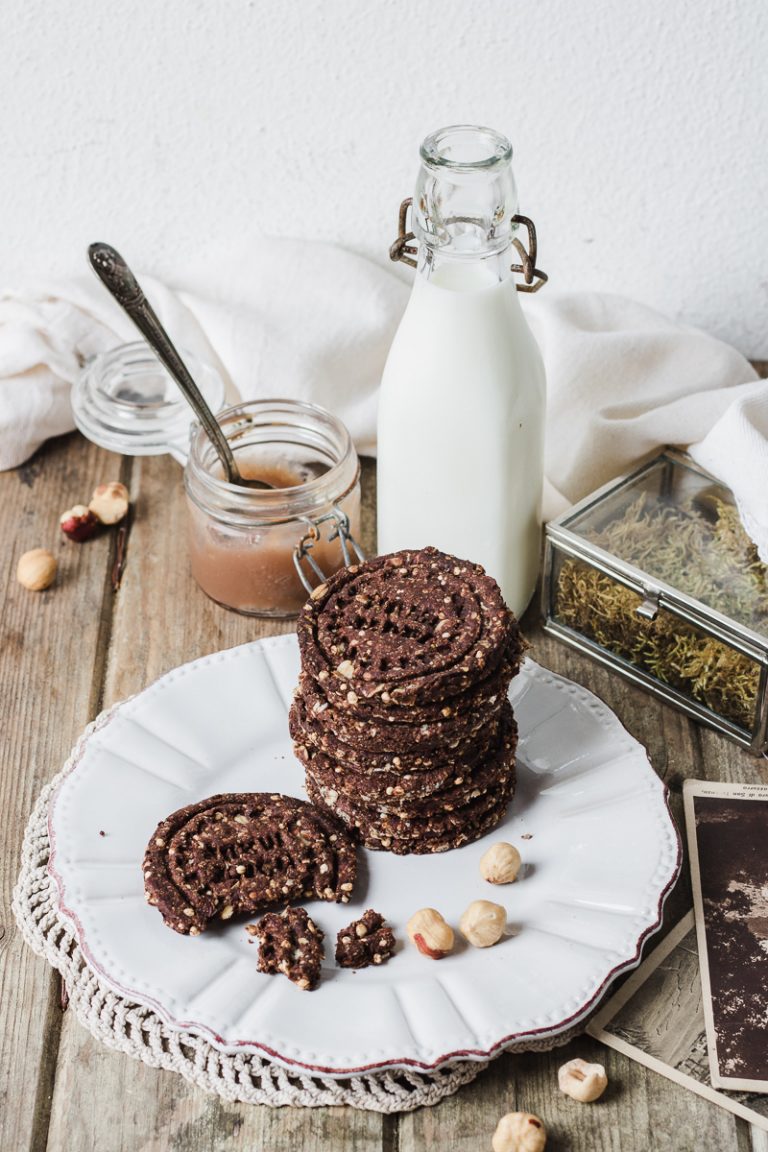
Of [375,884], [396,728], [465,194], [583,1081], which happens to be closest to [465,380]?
[465,194]

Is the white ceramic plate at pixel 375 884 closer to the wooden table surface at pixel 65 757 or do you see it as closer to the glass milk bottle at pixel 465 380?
the wooden table surface at pixel 65 757

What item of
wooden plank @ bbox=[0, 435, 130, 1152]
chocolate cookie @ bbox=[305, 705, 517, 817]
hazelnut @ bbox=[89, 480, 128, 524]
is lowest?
wooden plank @ bbox=[0, 435, 130, 1152]

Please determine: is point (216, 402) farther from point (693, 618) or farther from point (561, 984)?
point (561, 984)

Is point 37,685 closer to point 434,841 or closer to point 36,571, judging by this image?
point 36,571

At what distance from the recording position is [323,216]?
6.39 feet

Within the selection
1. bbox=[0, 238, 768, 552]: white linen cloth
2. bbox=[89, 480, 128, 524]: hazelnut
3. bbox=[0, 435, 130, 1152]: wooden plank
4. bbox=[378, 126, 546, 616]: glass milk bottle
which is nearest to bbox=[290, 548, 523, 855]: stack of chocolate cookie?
bbox=[378, 126, 546, 616]: glass milk bottle

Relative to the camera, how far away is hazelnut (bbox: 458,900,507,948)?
1.18 m

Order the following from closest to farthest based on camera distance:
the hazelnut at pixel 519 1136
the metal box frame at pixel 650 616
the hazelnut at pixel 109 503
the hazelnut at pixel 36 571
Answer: the hazelnut at pixel 519 1136 → the metal box frame at pixel 650 616 → the hazelnut at pixel 36 571 → the hazelnut at pixel 109 503

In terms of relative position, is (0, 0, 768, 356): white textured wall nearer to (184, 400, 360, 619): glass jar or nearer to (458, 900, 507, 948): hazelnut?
(184, 400, 360, 619): glass jar

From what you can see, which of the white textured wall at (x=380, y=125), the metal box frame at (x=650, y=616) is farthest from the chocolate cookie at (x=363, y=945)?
the white textured wall at (x=380, y=125)

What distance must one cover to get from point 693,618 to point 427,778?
0.40 meters

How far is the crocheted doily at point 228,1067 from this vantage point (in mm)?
A: 1099

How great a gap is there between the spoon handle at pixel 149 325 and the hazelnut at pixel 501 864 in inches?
23.6

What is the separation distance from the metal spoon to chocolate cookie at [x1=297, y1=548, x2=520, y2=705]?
37 centimetres
